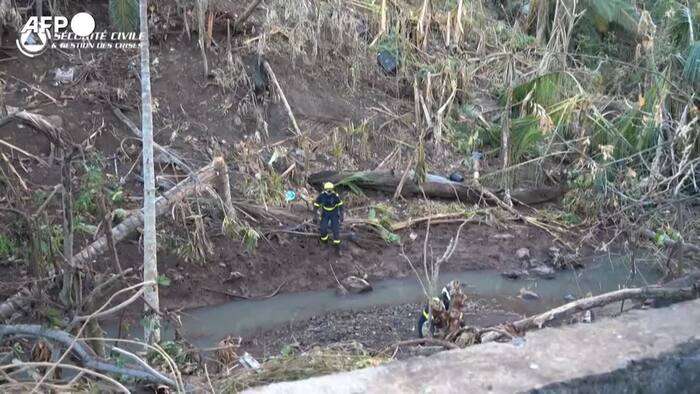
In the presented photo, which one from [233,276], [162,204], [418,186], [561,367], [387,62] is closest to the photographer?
[561,367]

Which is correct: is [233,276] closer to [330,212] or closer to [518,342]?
[330,212]

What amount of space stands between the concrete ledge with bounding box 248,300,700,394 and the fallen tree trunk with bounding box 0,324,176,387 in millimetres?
771

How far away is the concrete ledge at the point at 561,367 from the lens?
2.94 meters

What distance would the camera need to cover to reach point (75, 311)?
169 inches

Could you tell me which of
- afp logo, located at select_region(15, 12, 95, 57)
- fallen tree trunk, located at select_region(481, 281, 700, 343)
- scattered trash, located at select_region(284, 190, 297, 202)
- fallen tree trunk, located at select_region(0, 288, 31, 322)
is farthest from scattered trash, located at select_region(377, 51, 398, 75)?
fallen tree trunk, located at select_region(0, 288, 31, 322)

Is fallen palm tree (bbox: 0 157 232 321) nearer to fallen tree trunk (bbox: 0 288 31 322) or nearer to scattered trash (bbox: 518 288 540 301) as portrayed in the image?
fallen tree trunk (bbox: 0 288 31 322)

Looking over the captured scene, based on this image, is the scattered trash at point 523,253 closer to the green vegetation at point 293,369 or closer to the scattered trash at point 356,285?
the scattered trash at point 356,285

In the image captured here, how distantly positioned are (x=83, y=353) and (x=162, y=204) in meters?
4.18

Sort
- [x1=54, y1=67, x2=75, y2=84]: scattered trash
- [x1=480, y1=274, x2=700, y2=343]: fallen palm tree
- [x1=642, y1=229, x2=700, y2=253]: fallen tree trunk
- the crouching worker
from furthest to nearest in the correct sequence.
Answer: [x1=54, y1=67, x2=75, y2=84]: scattered trash, the crouching worker, [x1=642, y1=229, x2=700, y2=253]: fallen tree trunk, [x1=480, y1=274, x2=700, y2=343]: fallen palm tree

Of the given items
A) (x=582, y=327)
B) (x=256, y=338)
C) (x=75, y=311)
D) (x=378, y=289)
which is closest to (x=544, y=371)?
(x=582, y=327)

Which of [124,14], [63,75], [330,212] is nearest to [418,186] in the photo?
[330,212]

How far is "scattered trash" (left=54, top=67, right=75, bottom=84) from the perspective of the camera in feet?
36.3

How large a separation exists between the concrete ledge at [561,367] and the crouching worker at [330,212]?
631 centimetres

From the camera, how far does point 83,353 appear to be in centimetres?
385
